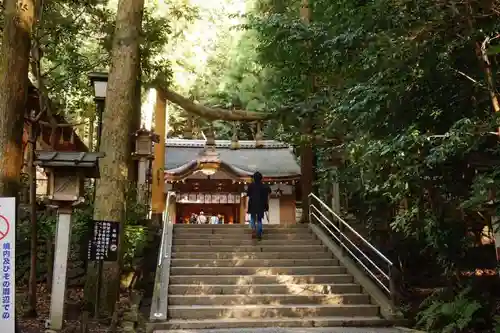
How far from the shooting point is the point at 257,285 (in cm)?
943

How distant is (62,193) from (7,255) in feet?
6.55

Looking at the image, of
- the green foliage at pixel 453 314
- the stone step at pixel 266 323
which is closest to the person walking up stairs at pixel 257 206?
the stone step at pixel 266 323

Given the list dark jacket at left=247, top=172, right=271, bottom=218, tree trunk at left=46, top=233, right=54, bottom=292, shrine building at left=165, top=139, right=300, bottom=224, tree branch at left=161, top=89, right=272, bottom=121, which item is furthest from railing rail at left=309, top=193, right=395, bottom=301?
tree trunk at left=46, top=233, right=54, bottom=292

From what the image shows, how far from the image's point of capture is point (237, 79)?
21.1m

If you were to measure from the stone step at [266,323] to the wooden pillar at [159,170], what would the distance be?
213 inches

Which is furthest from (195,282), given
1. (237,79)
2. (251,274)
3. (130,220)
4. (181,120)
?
(181,120)

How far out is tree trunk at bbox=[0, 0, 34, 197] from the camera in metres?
5.80

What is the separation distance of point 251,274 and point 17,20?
6.50m

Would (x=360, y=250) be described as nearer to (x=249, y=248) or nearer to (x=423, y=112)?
(x=249, y=248)

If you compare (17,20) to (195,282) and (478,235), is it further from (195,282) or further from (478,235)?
(478,235)

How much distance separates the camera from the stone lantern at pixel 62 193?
6.75 metres

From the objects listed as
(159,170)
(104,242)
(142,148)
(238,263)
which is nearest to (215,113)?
(159,170)

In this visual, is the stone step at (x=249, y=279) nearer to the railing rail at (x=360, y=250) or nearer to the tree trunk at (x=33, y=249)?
the railing rail at (x=360, y=250)

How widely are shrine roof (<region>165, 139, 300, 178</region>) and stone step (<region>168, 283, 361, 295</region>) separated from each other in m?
11.1
